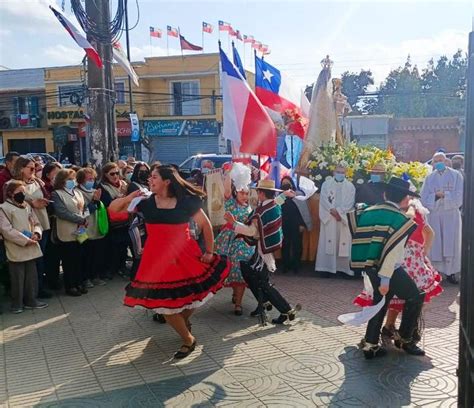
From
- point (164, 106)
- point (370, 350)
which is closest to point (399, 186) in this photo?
point (370, 350)

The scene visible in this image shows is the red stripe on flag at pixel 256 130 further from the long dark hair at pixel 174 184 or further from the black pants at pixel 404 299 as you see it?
the black pants at pixel 404 299

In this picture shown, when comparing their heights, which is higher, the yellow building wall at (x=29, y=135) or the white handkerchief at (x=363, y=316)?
the yellow building wall at (x=29, y=135)

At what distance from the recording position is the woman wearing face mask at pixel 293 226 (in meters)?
→ 8.12

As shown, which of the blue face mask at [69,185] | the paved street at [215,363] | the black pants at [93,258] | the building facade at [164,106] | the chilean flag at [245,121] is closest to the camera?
the paved street at [215,363]

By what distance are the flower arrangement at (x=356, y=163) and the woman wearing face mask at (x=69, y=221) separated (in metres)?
3.66

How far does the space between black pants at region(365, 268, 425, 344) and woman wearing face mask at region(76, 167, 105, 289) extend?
4.21 meters

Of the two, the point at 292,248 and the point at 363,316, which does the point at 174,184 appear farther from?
the point at 292,248

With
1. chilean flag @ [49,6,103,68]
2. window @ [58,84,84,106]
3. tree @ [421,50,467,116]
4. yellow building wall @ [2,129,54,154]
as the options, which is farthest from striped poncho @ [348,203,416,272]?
tree @ [421,50,467,116]

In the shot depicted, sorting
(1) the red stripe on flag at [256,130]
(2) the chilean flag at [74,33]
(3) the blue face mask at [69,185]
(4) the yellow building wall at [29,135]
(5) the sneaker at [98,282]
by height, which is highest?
(2) the chilean flag at [74,33]

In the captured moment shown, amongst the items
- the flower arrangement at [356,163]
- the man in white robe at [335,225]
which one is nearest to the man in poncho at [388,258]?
the flower arrangement at [356,163]

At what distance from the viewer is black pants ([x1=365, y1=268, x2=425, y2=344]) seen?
14.9ft

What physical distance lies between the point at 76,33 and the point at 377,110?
5352 cm

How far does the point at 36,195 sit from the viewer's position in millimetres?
6586

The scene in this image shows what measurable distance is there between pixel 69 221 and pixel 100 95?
11.0 feet
